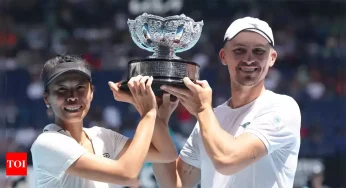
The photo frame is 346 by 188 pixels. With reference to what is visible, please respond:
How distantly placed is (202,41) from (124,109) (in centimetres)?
161

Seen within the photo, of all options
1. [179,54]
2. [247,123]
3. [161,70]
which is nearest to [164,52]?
[161,70]

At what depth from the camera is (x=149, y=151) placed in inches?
118

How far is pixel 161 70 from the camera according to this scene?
2893 mm

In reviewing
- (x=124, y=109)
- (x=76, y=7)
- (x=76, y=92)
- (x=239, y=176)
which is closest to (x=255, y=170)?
(x=239, y=176)

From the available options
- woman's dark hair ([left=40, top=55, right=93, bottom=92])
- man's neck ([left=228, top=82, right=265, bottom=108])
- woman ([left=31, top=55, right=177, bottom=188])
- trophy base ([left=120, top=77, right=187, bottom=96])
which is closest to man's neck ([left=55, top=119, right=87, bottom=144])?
woman ([left=31, top=55, right=177, bottom=188])

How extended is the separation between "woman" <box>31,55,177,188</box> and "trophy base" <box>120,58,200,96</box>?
75mm

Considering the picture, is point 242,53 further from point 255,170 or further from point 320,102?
A: point 320,102

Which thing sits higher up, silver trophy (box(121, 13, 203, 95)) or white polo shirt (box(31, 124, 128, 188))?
silver trophy (box(121, 13, 203, 95))

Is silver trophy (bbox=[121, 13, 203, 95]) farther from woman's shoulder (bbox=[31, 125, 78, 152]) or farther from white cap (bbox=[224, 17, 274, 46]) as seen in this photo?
woman's shoulder (bbox=[31, 125, 78, 152])

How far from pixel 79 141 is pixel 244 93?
742mm

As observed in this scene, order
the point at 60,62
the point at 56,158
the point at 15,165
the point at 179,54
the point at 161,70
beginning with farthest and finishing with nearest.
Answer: the point at 179,54
the point at 15,165
the point at 161,70
the point at 60,62
the point at 56,158

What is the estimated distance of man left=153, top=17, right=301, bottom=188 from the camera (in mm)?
2705

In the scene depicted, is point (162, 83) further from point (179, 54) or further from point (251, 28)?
point (179, 54)

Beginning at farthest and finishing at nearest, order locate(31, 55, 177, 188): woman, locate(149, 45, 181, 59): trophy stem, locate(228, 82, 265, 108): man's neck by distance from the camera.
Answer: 1. locate(149, 45, 181, 59): trophy stem
2. locate(228, 82, 265, 108): man's neck
3. locate(31, 55, 177, 188): woman
